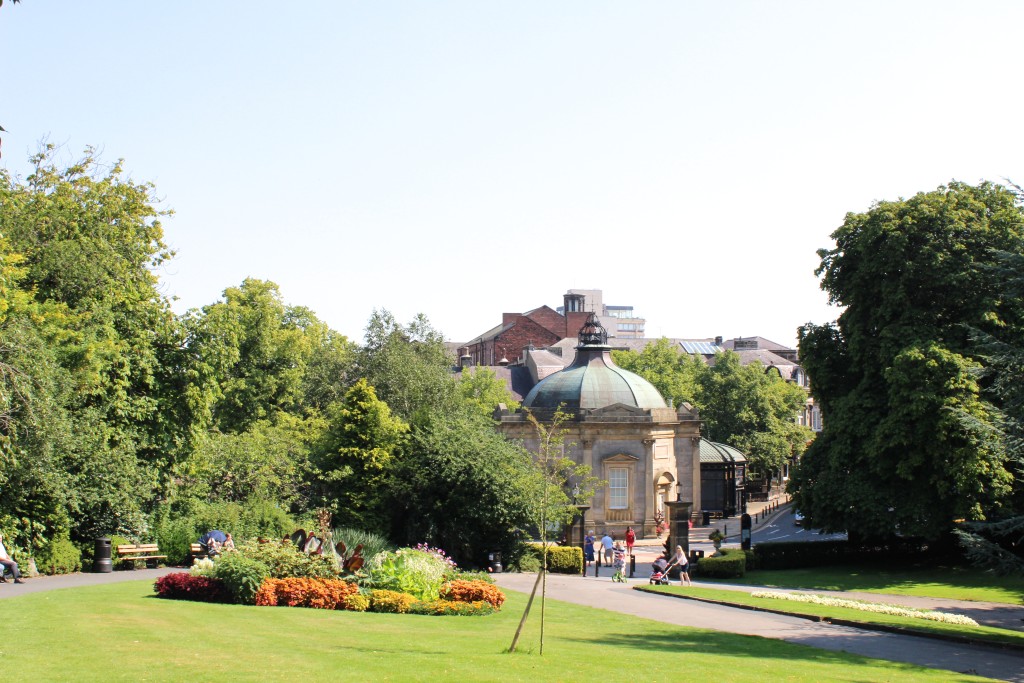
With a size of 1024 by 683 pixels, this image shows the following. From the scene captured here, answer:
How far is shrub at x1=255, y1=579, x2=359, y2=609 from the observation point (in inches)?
878

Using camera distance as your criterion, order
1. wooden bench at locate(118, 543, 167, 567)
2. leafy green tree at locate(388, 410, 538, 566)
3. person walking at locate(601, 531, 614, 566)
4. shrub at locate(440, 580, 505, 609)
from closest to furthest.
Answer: shrub at locate(440, 580, 505, 609) < wooden bench at locate(118, 543, 167, 567) < leafy green tree at locate(388, 410, 538, 566) < person walking at locate(601, 531, 614, 566)

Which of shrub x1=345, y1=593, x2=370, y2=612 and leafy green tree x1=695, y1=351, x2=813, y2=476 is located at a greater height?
leafy green tree x1=695, y1=351, x2=813, y2=476

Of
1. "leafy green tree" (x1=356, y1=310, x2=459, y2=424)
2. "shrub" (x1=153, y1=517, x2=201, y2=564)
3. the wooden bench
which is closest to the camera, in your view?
the wooden bench

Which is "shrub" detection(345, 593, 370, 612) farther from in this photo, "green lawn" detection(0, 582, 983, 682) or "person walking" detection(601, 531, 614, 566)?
"person walking" detection(601, 531, 614, 566)

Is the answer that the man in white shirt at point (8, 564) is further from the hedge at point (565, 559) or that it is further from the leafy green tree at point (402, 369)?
the leafy green tree at point (402, 369)

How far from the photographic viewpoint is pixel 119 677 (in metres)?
12.6

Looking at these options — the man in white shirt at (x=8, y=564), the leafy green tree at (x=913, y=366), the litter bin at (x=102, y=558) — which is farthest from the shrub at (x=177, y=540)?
the leafy green tree at (x=913, y=366)

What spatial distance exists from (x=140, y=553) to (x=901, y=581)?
26.2 metres

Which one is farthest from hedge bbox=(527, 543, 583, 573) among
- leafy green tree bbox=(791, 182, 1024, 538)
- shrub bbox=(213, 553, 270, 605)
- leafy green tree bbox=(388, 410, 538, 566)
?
shrub bbox=(213, 553, 270, 605)

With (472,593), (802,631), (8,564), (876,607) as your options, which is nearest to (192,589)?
(8,564)

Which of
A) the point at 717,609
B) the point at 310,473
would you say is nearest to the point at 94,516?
the point at 310,473

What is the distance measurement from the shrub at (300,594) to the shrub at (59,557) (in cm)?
1071

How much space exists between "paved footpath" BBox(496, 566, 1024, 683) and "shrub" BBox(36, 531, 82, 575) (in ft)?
42.7

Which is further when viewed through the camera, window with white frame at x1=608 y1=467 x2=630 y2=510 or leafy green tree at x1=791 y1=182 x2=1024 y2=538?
window with white frame at x1=608 y1=467 x2=630 y2=510
